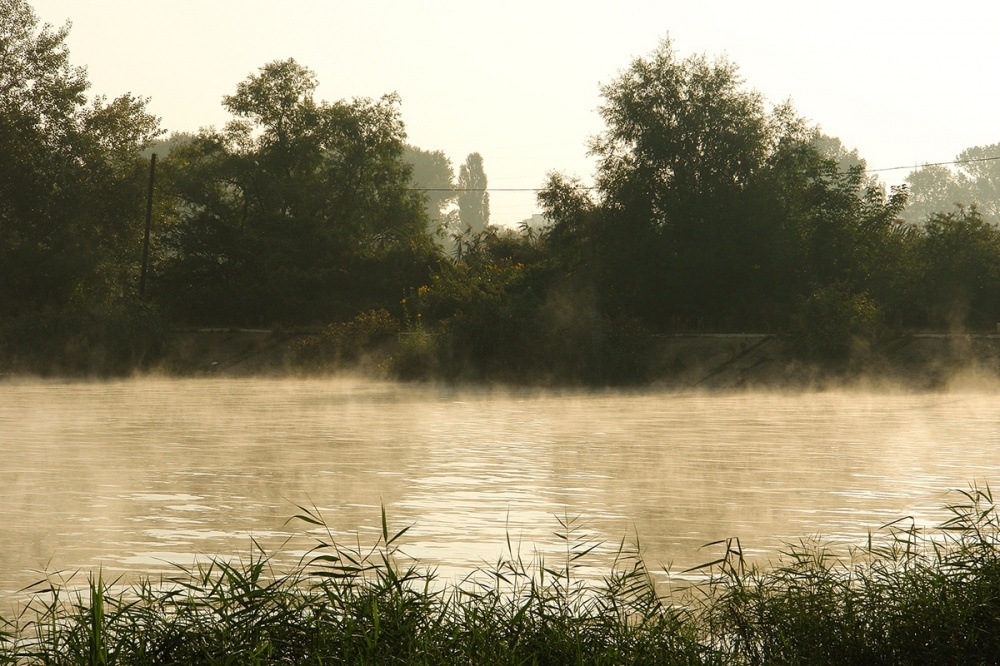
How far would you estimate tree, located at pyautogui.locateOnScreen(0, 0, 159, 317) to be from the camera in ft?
180

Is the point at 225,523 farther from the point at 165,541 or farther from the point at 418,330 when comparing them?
the point at 418,330

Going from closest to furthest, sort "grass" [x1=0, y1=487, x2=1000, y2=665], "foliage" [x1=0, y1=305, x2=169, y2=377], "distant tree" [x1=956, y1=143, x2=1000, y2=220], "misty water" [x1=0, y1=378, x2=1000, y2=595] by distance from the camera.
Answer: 1. "grass" [x1=0, y1=487, x2=1000, y2=665]
2. "misty water" [x1=0, y1=378, x2=1000, y2=595]
3. "foliage" [x1=0, y1=305, x2=169, y2=377]
4. "distant tree" [x1=956, y1=143, x2=1000, y2=220]

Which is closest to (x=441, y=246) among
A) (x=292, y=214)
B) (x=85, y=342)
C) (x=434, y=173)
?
(x=292, y=214)

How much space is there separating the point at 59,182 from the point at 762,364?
1262 inches

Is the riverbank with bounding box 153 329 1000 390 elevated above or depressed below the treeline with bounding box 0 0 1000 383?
below

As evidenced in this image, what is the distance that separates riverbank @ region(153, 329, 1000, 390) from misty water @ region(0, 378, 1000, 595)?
5.82 metres

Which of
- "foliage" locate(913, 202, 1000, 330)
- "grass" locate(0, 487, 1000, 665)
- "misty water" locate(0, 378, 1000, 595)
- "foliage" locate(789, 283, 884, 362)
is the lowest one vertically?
"misty water" locate(0, 378, 1000, 595)

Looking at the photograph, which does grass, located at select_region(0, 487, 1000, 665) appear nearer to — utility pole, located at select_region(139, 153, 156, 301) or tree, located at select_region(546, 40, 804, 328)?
tree, located at select_region(546, 40, 804, 328)

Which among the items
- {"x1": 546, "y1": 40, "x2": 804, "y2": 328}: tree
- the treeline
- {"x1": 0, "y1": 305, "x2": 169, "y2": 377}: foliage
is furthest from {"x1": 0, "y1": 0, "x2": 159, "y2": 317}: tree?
{"x1": 546, "y1": 40, "x2": 804, "y2": 328}: tree

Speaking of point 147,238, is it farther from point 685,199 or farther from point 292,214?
point 685,199

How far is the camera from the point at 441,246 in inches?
2263

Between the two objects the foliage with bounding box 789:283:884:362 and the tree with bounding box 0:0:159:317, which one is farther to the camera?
the tree with bounding box 0:0:159:317

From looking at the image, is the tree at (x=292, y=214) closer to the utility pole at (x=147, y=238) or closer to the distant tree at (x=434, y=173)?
the utility pole at (x=147, y=238)

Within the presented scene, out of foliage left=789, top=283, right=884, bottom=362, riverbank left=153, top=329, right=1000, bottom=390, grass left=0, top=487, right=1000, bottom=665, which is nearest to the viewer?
grass left=0, top=487, right=1000, bottom=665
